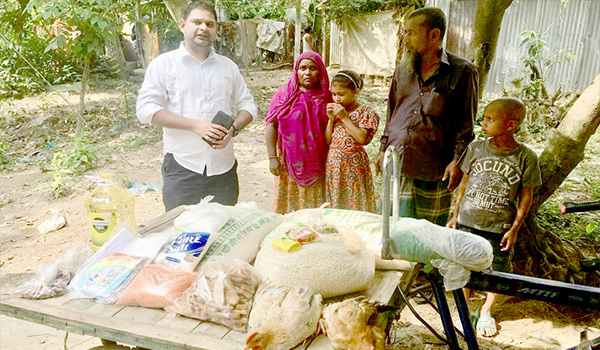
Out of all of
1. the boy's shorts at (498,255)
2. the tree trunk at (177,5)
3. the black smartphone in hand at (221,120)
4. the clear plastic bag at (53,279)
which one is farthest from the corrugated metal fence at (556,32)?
the clear plastic bag at (53,279)

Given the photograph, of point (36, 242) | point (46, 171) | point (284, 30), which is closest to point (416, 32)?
point (36, 242)

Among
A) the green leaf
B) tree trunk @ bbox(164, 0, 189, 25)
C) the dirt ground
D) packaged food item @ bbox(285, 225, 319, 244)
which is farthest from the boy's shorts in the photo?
the green leaf

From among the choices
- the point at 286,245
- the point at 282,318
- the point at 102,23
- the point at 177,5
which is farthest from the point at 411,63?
the point at 102,23

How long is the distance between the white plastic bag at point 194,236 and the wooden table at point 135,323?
18cm

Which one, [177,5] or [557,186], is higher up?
[177,5]

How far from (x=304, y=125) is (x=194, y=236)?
5.46 feet

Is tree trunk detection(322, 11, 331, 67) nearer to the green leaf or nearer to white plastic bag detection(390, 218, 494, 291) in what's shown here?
the green leaf

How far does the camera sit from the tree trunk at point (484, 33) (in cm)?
343

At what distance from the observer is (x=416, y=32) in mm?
2729

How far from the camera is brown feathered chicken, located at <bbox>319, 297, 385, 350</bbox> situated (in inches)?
46.3

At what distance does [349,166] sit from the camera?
3020mm

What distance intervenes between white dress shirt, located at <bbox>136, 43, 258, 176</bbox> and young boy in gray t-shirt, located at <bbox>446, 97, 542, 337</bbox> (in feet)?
5.05

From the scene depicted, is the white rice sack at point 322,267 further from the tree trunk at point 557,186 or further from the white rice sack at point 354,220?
the tree trunk at point 557,186

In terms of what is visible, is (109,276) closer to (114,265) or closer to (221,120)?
(114,265)
